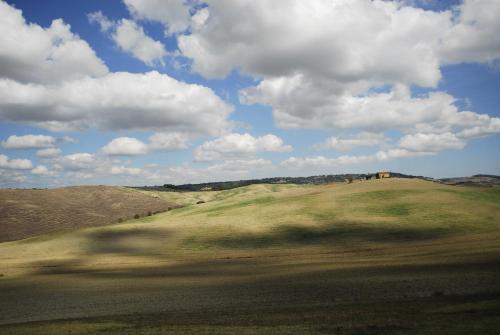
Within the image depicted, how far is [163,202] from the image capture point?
142m

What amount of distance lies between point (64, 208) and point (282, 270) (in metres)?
98.6

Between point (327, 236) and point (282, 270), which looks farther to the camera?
point (327, 236)

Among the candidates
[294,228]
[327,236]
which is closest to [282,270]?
[327,236]

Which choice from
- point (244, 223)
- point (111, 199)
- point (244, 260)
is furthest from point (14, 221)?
point (244, 260)

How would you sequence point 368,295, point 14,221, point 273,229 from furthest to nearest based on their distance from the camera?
point 14,221, point 273,229, point 368,295

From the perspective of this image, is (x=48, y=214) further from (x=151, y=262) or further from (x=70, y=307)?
(x=70, y=307)

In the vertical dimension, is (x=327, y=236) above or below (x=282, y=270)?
above

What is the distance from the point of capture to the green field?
1823 cm

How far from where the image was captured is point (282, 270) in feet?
126

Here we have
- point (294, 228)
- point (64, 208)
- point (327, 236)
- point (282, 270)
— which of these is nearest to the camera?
point (282, 270)

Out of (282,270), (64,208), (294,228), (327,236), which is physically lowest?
(282,270)

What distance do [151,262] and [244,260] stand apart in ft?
40.4

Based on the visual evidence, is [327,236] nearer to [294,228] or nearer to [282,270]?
[294,228]

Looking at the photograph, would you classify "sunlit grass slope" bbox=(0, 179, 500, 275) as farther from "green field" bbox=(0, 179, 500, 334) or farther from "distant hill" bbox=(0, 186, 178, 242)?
"distant hill" bbox=(0, 186, 178, 242)
